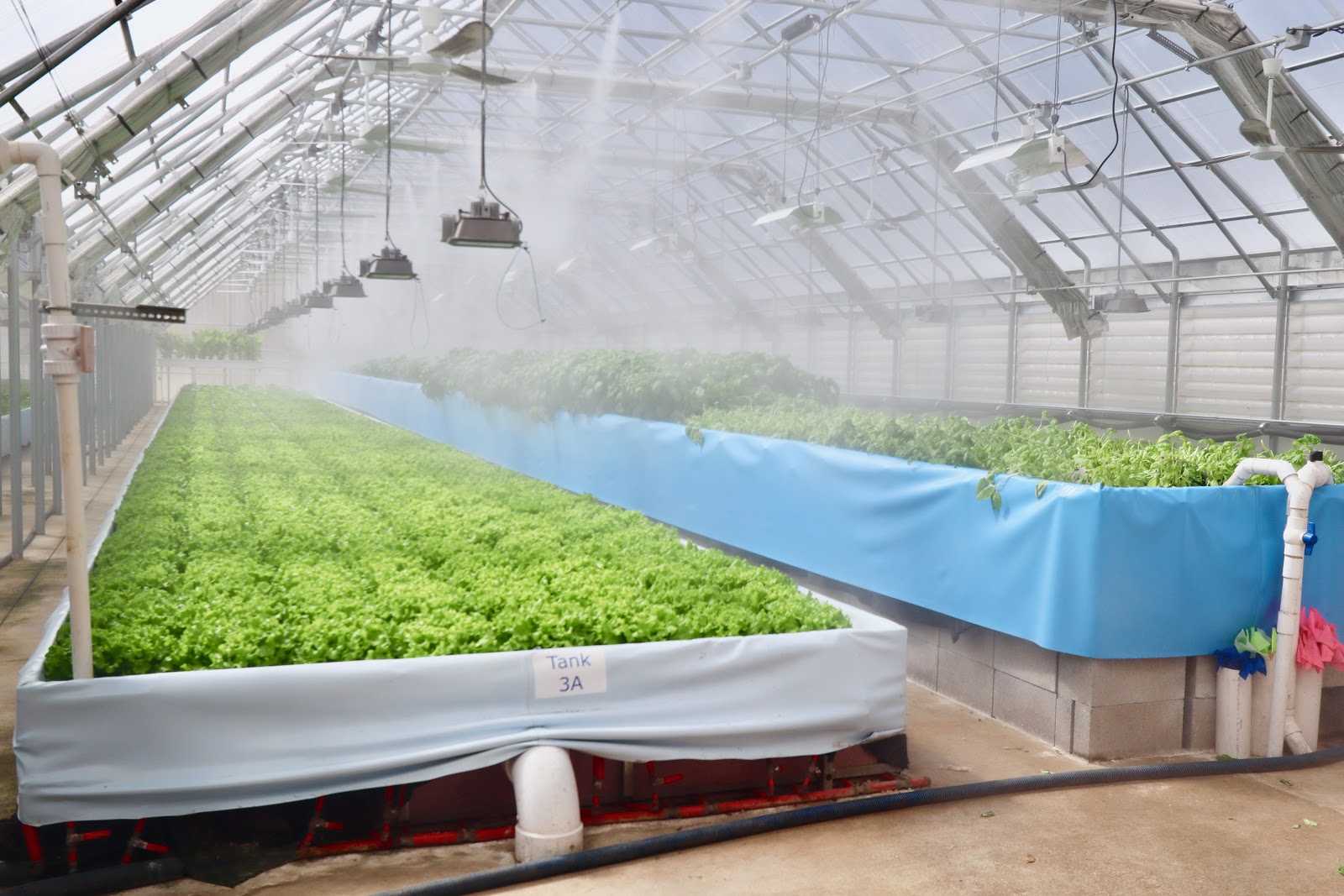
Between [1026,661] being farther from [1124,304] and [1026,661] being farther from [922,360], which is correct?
[922,360]

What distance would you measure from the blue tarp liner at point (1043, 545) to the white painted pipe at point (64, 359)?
13.8 feet

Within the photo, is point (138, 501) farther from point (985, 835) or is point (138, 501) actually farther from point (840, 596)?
point (985, 835)

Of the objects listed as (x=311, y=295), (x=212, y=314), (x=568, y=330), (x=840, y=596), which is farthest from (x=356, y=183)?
(x=212, y=314)

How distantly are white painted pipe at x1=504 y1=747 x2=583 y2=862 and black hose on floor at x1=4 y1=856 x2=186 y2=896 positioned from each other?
3.97ft

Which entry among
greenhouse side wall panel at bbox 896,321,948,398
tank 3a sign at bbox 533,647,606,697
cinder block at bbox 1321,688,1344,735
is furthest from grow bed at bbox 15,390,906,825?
greenhouse side wall panel at bbox 896,321,948,398

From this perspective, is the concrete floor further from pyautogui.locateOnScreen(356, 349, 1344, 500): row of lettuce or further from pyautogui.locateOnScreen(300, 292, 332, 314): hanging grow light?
pyautogui.locateOnScreen(300, 292, 332, 314): hanging grow light

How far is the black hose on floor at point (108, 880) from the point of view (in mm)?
3607

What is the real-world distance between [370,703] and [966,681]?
11.5 ft

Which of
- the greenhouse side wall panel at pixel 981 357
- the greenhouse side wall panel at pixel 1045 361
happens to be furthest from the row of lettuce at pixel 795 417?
the greenhouse side wall panel at pixel 981 357

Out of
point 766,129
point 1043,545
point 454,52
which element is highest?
point 766,129

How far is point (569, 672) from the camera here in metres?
4.25

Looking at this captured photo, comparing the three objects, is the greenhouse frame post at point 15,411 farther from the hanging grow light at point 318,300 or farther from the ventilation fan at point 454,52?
the hanging grow light at point 318,300

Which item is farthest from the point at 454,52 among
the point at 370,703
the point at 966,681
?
the point at 966,681

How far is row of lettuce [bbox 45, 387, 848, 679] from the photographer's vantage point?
425cm
